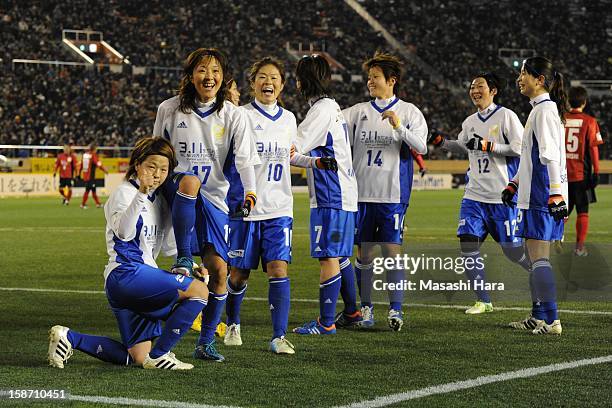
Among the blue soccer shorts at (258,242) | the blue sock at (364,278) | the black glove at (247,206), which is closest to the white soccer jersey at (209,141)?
the black glove at (247,206)

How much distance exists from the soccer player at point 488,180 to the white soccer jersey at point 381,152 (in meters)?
0.82

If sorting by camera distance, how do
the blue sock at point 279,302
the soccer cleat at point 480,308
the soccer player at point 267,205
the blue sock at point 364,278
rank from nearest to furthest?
the blue sock at point 279,302 → the soccer player at point 267,205 → the blue sock at point 364,278 → the soccer cleat at point 480,308

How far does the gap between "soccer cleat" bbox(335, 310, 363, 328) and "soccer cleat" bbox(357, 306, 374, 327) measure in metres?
0.03

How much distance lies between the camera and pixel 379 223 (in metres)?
8.23

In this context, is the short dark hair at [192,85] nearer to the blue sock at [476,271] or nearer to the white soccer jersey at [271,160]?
the white soccer jersey at [271,160]

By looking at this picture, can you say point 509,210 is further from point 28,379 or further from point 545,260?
point 28,379

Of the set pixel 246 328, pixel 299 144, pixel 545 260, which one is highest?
pixel 299 144

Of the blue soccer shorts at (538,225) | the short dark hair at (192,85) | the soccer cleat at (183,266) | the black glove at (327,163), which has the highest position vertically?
the short dark hair at (192,85)

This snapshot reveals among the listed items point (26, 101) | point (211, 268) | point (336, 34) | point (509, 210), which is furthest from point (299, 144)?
point (336, 34)

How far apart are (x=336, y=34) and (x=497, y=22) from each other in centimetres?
896

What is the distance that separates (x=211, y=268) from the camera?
21.5ft

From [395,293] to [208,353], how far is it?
2.04 metres

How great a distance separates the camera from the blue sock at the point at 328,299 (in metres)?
7.57

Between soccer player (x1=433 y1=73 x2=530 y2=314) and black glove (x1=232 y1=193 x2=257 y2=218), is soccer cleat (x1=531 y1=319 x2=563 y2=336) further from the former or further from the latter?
black glove (x1=232 y1=193 x2=257 y2=218)
